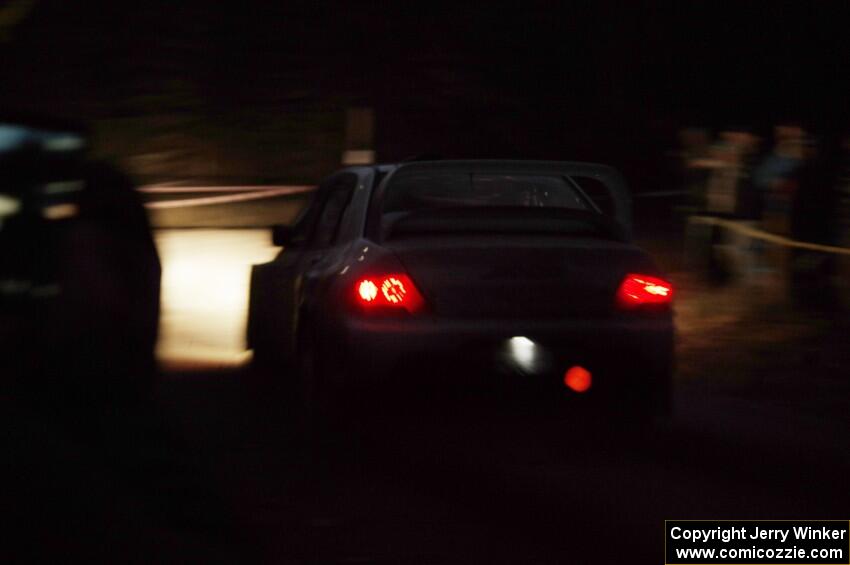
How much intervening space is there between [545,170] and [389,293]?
134 cm

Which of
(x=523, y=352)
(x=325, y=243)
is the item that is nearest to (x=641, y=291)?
(x=523, y=352)

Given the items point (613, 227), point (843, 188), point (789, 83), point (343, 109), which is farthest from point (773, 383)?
point (789, 83)

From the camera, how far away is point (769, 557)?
659cm

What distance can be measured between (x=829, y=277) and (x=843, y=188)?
1.04 meters

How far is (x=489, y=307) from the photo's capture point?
8688 mm

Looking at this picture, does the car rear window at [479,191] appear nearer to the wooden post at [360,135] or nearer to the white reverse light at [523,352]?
the white reverse light at [523,352]

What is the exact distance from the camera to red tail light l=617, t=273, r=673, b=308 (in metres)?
8.89

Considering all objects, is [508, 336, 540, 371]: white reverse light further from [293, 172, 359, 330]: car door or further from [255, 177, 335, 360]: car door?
[255, 177, 335, 360]: car door

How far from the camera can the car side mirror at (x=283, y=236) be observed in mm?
10969

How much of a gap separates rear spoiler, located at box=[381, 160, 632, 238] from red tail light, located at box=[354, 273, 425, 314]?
0.80 metres

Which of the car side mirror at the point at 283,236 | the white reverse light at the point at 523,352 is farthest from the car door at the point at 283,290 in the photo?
the white reverse light at the point at 523,352

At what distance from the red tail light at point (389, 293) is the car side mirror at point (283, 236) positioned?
7.32ft

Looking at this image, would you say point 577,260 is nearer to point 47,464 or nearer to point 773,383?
point 773,383

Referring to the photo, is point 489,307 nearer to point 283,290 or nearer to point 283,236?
point 283,290
